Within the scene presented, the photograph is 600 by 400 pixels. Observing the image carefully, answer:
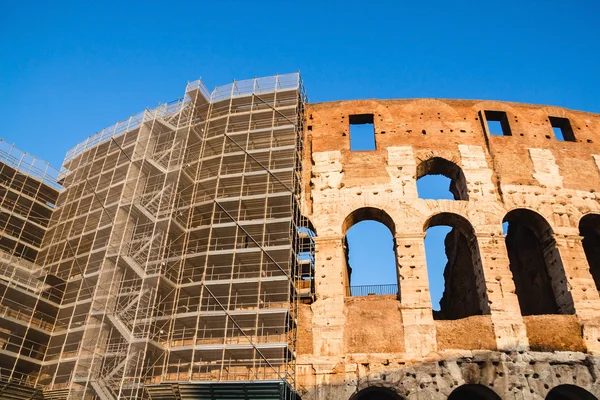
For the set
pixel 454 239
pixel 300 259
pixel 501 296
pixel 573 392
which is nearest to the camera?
pixel 573 392

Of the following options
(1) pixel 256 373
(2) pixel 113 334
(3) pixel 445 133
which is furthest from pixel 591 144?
(2) pixel 113 334

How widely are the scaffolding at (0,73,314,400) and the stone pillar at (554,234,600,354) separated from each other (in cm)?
636

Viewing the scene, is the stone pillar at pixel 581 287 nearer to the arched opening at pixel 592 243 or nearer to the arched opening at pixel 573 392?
the arched opening at pixel 573 392

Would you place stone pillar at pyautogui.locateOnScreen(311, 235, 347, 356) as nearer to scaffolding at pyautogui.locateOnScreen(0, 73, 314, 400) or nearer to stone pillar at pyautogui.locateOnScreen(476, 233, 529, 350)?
scaffolding at pyautogui.locateOnScreen(0, 73, 314, 400)

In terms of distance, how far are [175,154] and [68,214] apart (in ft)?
15.3

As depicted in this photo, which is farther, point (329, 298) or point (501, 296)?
point (329, 298)

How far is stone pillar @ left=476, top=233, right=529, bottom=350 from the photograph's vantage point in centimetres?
1141

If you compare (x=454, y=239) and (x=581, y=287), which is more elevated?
(x=454, y=239)

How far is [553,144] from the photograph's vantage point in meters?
15.0

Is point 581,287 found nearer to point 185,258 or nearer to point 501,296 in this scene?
point 501,296

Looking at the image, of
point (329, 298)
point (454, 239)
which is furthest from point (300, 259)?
point (454, 239)

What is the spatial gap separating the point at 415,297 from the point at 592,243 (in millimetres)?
6824

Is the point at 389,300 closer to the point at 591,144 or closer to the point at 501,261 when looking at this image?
the point at 501,261

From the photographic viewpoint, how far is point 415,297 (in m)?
12.1
